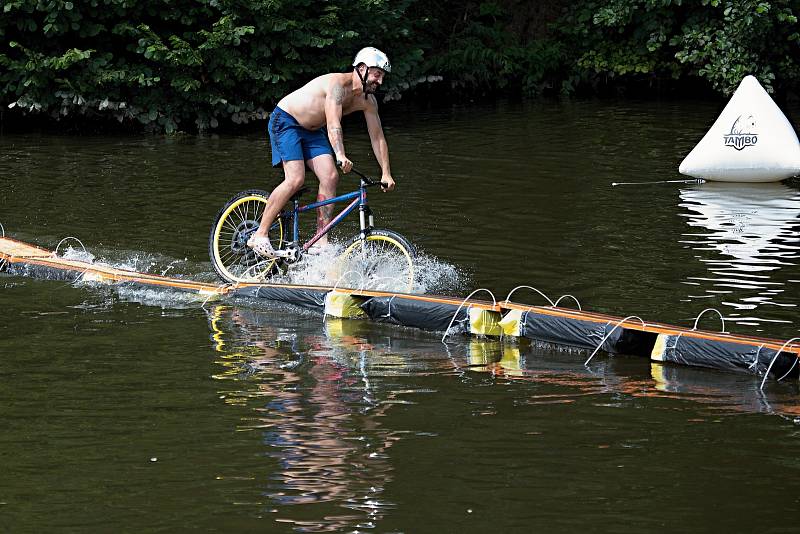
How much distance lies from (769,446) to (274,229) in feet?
16.9

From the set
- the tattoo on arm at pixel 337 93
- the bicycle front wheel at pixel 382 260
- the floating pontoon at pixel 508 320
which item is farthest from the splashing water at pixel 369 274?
the tattoo on arm at pixel 337 93

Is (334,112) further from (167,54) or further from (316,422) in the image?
(167,54)

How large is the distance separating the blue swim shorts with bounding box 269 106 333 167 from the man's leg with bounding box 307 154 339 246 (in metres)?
0.06

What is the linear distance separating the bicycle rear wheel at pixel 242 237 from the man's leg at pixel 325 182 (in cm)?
39

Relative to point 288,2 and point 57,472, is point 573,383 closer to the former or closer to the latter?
point 57,472

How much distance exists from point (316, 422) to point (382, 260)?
9.85ft

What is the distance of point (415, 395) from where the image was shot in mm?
7059

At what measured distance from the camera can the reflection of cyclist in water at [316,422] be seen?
18.0 feet

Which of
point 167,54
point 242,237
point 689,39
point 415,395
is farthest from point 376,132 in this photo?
point 689,39

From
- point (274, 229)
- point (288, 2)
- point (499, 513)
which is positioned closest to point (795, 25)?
point (288, 2)

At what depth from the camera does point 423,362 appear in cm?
786

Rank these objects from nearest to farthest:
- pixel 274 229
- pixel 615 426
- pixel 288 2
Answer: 1. pixel 615 426
2. pixel 274 229
3. pixel 288 2

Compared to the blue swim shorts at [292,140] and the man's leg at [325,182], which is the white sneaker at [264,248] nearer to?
the man's leg at [325,182]

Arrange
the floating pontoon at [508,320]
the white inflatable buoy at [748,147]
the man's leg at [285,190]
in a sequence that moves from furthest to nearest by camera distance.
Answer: the white inflatable buoy at [748,147] < the man's leg at [285,190] < the floating pontoon at [508,320]
